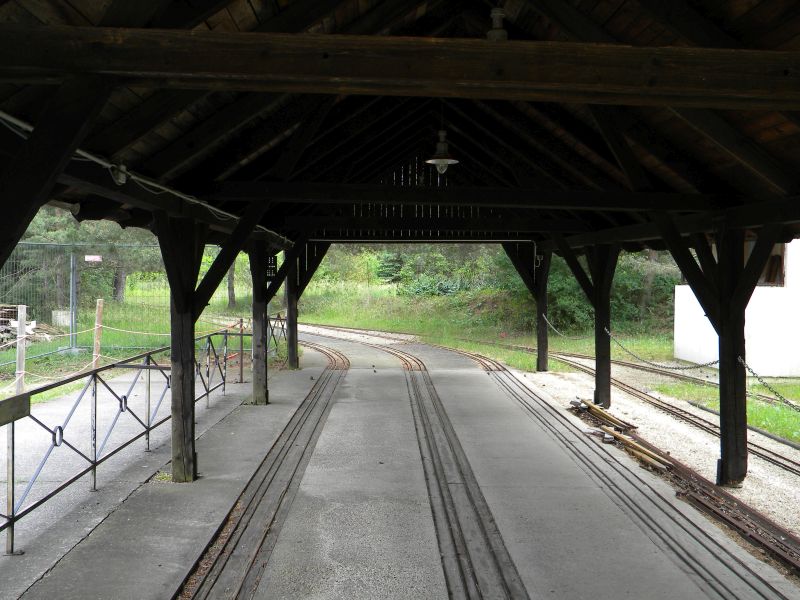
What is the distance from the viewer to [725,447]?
6230 millimetres

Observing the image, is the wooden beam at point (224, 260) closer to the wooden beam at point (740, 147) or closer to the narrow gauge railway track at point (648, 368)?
the wooden beam at point (740, 147)

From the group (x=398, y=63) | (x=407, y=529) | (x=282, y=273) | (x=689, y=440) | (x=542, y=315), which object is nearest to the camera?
(x=398, y=63)

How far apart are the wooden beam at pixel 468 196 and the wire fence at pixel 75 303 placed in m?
7.26

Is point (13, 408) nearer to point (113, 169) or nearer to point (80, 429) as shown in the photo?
point (113, 169)

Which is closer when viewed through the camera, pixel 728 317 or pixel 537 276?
pixel 728 317

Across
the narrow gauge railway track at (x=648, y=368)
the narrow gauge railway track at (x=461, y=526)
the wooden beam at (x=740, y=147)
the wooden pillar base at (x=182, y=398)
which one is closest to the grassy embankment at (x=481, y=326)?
the narrow gauge railway track at (x=648, y=368)

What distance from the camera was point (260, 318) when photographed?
34.8 feet

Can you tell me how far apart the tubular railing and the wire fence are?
2.87 metres

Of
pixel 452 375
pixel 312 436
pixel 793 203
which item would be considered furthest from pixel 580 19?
pixel 452 375

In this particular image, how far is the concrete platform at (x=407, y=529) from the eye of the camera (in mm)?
4070

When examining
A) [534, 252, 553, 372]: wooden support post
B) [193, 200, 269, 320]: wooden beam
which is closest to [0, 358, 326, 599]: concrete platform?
[193, 200, 269, 320]: wooden beam

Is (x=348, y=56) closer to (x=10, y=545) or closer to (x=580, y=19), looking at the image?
(x=580, y=19)

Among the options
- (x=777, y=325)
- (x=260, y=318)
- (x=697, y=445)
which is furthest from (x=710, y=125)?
(x=777, y=325)

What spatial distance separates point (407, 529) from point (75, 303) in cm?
1230
